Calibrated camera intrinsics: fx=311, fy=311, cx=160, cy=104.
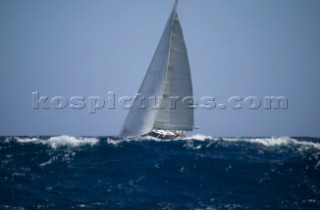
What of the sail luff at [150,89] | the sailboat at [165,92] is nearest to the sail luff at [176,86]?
the sailboat at [165,92]

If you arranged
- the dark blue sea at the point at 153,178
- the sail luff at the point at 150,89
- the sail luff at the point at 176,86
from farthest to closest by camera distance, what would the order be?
the sail luff at the point at 176,86
the sail luff at the point at 150,89
the dark blue sea at the point at 153,178

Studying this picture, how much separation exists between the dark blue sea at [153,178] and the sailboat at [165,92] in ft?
41.3

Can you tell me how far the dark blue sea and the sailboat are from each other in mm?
12597

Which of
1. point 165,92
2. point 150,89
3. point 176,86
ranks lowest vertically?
point 165,92

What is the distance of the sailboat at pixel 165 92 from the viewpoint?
3475 centimetres

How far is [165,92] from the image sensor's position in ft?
116

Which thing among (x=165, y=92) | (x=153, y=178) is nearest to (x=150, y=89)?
(x=165, y=92)

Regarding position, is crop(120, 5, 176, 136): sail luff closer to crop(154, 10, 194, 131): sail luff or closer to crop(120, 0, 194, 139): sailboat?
crop(120, 0, 194, 139): sailboat

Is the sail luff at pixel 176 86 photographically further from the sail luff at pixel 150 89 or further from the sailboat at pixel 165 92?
the sail luff at pixel 150 89

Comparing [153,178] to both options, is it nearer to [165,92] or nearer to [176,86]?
[165,92]

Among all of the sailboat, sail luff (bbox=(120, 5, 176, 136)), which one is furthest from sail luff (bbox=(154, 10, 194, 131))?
sail luff (bbox=(120, 5, 176, 136))

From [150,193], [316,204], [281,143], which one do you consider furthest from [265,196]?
[281,143]

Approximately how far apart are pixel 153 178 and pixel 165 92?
20236 mm

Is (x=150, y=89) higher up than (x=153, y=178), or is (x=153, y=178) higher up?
(x=150, y=89)
